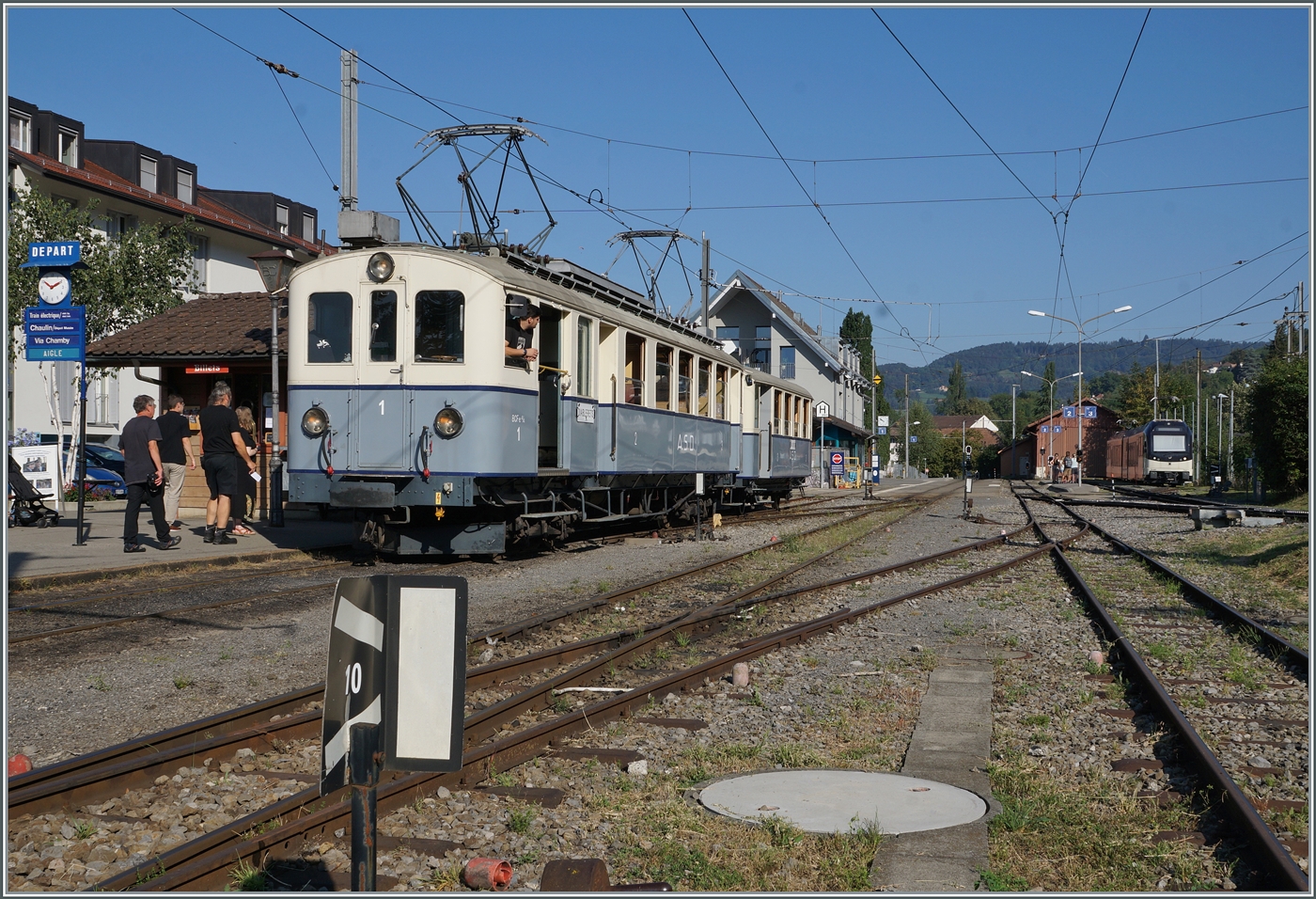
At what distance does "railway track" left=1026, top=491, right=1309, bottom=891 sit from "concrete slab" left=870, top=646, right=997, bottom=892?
779 millimetres

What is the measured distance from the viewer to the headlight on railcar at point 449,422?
12305 mm

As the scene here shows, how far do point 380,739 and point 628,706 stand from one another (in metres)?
3.57

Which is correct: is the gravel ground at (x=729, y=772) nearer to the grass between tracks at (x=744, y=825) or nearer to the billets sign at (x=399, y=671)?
the grass between tracks at (x=744, y=825)

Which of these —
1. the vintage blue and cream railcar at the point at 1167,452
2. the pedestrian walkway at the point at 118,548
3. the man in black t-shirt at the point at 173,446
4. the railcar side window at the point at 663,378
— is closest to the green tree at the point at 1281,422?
the vintage blue and cream railcar at the point at 1167,452

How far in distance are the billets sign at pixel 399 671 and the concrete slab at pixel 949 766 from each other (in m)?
1.77

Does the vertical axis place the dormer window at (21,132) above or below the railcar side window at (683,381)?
above

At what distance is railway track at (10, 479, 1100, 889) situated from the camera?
12.8ft

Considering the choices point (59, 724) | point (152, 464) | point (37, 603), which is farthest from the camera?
point (152, 464)

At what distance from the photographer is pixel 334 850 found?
4.11 metres

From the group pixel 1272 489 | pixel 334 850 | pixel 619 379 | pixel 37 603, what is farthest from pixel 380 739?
pixel 1272 489

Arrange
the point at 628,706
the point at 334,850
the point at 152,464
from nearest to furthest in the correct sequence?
the point at 334,850 < the point at 628,706 < the point at 152,464

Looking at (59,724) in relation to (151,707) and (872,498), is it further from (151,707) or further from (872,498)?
(872,498)

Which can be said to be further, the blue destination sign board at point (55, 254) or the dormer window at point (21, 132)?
the dormer window at point (21, 132)

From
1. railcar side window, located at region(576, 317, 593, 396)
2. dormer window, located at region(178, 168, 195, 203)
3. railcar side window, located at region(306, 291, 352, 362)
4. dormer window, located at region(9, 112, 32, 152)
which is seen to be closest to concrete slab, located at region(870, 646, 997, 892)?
railcar side window, located at region(576, 317, 593, 396)
